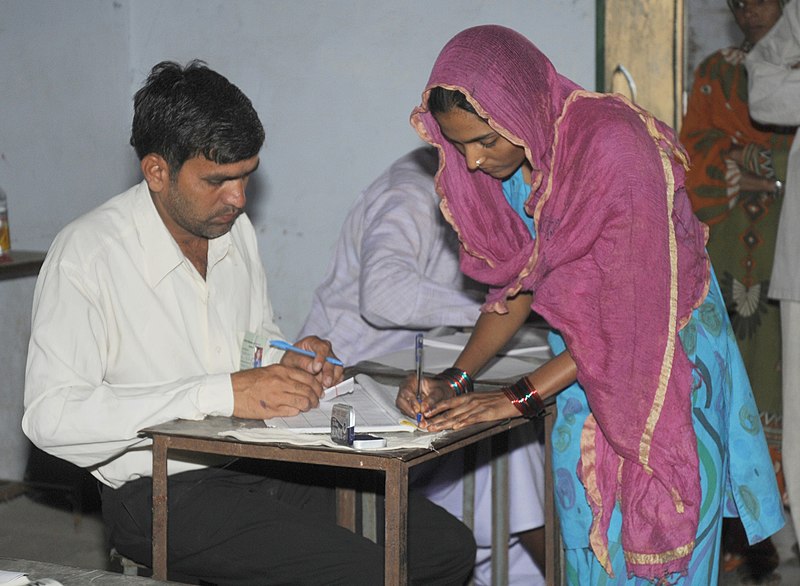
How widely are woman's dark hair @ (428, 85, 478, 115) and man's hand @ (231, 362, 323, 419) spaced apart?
0.60m

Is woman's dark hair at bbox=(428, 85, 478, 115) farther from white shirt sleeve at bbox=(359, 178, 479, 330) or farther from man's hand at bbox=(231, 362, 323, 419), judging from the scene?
white shirt sleeve at bbox=(359, 178, 479, 330)

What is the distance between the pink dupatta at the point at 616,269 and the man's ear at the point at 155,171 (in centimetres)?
58

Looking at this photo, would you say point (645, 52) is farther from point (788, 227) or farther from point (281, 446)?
point (281, 446)

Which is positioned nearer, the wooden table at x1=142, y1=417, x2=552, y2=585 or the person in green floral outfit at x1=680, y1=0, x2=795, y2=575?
the wooden table at x1=142, y1=417, x2=552, y2=585

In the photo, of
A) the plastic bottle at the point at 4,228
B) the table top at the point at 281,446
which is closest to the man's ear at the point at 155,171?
the table top at the point at 281,446

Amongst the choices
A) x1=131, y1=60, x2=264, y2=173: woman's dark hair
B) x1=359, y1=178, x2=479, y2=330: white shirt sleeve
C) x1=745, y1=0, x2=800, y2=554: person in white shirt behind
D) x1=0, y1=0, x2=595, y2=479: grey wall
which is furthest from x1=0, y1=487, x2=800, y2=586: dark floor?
x1=131, y1=60, x2=264, y2=173: woman's dark hair

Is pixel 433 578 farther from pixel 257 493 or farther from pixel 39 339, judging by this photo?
pixel 39 339

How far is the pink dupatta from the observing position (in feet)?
6.59

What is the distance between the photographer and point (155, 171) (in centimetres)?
230

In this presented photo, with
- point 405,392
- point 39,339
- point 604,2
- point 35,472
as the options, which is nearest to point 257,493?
point 405,392

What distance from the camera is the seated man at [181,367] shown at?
2096 millimetres

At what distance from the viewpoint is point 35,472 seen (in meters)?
4.33

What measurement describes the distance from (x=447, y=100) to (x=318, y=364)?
651mm

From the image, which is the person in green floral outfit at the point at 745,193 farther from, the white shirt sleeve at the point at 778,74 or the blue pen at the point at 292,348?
the blue pen at the point at 292,348
